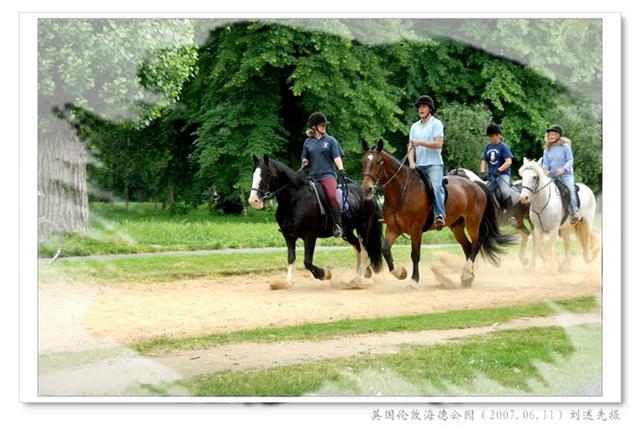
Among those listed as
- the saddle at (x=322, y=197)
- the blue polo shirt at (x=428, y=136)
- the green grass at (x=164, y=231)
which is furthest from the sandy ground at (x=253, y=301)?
the blue polo shirt at (x=428, y=136)

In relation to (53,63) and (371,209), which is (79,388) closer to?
(53,63)

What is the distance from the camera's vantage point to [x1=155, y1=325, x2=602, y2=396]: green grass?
8977mm

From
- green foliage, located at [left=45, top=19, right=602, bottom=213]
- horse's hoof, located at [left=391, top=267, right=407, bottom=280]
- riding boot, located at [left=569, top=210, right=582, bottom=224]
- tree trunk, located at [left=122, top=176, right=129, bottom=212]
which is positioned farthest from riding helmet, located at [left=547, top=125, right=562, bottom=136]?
tree trunk, located at [left=122, top=176, right=129, bottom=212]

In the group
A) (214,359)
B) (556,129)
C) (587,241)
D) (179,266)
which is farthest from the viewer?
(179,266)

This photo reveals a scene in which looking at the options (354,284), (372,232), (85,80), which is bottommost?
(354,284)

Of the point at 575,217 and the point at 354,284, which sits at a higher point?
the point at 575,217

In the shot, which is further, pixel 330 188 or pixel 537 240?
pixel 537 240

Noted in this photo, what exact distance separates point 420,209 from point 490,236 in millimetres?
1699

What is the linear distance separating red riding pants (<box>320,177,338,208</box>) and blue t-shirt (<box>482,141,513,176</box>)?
2.65 meters

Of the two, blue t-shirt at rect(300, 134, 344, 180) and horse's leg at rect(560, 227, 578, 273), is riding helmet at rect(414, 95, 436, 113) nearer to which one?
blue t-shirt at rect(300, 134, 344, 180)

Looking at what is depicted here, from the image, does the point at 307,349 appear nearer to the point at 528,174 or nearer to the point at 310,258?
the point at 310,258

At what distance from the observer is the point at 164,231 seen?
1314 cm

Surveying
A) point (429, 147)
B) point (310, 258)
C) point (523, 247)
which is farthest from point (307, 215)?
point (523, 247)

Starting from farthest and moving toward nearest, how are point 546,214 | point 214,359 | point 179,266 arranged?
point 546,214 < point 179,266 < point 214,359
